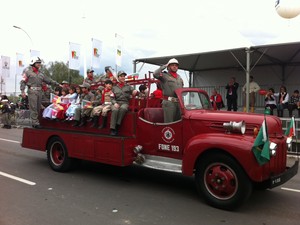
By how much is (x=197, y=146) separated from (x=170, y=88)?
1560 mm

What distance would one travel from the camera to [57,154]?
7.85 m

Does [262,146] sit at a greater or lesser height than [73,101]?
lesser

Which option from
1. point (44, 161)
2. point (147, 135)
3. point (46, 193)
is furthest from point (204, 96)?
point (44, 161)

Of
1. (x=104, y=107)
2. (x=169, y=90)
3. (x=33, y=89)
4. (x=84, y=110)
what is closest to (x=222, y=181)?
(x=169, y=90)

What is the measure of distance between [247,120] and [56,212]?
10.7 feet

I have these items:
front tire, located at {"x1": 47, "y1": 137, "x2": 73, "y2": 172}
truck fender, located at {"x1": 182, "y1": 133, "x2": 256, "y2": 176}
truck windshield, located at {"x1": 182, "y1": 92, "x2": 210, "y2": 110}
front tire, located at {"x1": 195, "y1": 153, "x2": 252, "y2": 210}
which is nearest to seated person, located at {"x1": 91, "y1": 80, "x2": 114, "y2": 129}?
front tire, located at {"x1": 47, "y1": 137, "x2": 73, "y2": 172}

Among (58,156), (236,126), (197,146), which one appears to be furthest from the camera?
(58,156)

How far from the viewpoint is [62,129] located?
314 inches

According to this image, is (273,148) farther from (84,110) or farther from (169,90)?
(84,110)

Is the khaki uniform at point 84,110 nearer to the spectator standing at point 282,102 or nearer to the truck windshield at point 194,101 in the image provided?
the truck windshield at point 194,101

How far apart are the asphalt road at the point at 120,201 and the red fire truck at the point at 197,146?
0.38 meters

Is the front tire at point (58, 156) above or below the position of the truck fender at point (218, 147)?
below

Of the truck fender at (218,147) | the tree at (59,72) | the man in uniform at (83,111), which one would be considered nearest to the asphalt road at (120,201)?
the truck fender at (218,147)

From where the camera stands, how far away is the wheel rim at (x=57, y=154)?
7.75 metres
